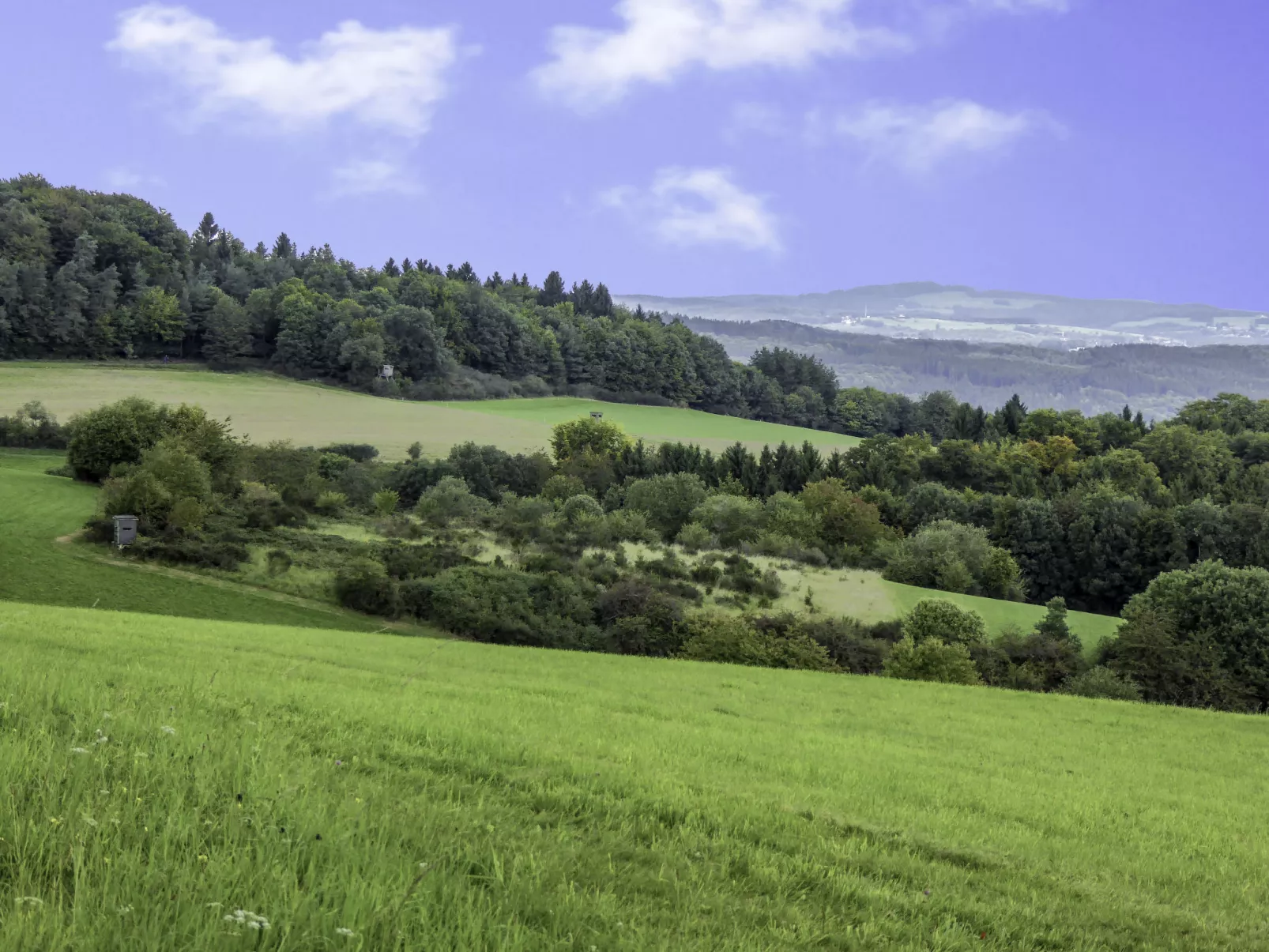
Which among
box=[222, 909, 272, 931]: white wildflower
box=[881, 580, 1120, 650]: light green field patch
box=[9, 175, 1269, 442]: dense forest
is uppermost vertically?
box=[9, 175, 1269, 442]: dense forest

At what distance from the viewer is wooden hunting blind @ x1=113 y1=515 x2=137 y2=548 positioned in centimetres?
3869

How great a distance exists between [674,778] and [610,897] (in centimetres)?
342

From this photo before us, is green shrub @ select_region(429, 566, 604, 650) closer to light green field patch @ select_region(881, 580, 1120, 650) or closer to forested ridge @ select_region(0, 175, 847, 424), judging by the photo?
light green field patch @ select_region(881, 580, 1120, 650)

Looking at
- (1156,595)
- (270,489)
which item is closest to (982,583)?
(1156,595)

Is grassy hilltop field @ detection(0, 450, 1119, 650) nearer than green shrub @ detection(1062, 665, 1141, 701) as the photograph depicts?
No

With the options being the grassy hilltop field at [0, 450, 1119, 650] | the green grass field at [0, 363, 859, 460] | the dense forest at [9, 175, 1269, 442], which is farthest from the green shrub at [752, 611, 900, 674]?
the dense forest at [9, 175, 1269, 442]

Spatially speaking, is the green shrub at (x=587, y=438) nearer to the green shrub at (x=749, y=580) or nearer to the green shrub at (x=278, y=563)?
the green shrub at (x=749, y=580)

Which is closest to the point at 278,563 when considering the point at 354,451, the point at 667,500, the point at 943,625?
the point at 943,625

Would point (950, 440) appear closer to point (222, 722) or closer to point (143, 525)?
point (143, 525)

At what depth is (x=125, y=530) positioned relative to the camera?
38906 millimetres

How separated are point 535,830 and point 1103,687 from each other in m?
30.3

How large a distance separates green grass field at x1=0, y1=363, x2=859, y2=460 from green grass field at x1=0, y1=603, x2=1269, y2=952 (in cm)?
7216

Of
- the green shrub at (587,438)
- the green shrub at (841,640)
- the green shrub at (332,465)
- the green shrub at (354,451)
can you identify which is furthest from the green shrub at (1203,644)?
the green shrub at (587,438)

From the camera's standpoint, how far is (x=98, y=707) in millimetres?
5895
